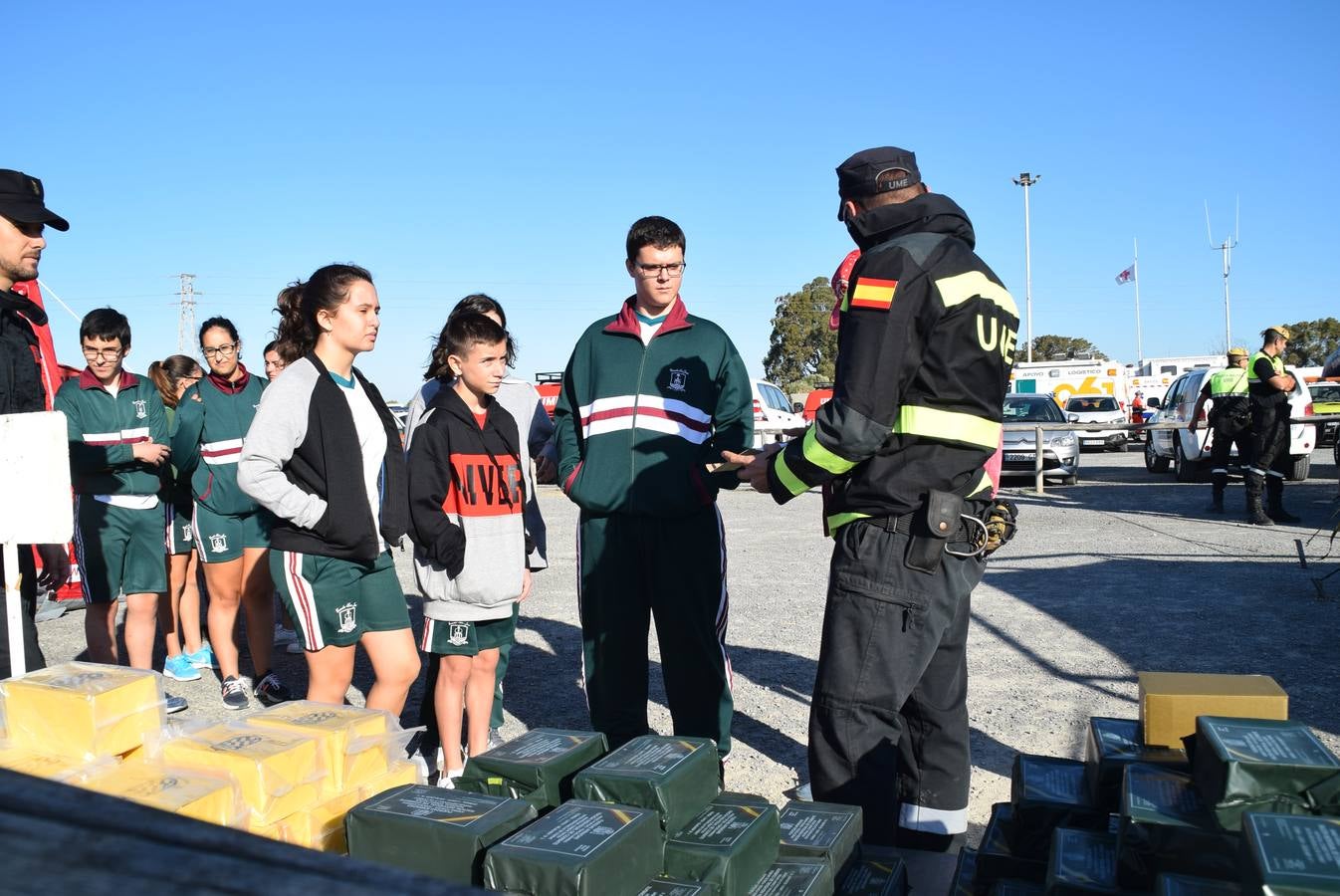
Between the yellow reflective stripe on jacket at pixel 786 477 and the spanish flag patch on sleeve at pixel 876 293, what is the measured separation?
0.54 metres

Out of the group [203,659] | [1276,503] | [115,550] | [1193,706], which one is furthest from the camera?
[1276,503]

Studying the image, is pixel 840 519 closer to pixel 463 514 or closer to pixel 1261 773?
pixel 1261 773

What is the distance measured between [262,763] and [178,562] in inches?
187

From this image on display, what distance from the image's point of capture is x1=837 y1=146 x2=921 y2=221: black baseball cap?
308 cm

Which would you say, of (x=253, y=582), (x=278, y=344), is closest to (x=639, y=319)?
(x=278, y=344)

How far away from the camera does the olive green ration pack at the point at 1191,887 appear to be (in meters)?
1.79

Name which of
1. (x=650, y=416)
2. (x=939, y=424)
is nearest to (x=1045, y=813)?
(x=939, y=424)

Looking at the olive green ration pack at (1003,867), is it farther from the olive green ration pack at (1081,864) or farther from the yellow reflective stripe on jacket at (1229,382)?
the yellow reflective stripe on jacket at (1229,382)

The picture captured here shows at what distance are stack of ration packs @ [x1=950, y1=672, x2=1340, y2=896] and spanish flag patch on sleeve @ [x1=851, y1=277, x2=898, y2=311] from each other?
129cm

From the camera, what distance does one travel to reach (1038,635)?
6914 mm

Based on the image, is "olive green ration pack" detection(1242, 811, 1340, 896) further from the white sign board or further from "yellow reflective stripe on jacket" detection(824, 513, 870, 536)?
the white sign board

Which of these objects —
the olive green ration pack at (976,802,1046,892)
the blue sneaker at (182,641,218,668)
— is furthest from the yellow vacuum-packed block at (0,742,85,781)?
the blue sneaker at (182,641,218,668)

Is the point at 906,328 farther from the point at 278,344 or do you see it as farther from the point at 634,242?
the point at 278,344

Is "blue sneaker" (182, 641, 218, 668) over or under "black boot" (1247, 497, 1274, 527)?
under
